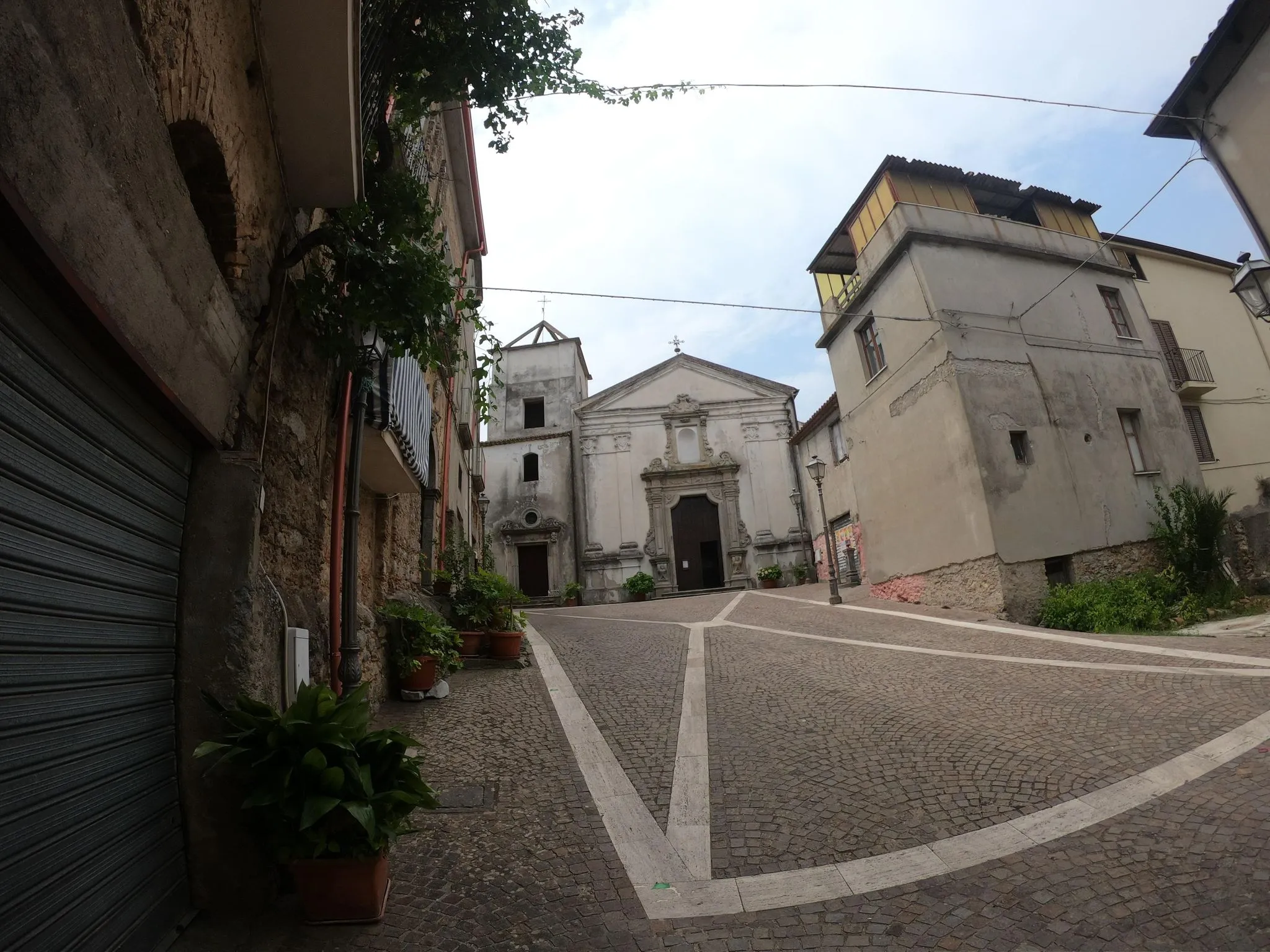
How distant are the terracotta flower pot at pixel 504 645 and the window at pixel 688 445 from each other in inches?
734

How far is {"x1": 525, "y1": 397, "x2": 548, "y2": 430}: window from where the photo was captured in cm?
2811

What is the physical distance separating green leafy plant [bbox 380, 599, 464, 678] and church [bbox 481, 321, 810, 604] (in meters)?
17.3

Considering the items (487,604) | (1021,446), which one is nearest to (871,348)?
(1021,446)

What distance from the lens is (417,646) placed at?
5.86 metres

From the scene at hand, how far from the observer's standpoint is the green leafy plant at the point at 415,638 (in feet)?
18.7

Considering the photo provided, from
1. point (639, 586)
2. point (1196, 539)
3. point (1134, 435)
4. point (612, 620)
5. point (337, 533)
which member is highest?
point (1134, 435)

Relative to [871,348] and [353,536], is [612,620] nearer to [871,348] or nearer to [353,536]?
[871,348]

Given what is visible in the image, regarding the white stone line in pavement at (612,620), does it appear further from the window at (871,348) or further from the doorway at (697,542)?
the doorway at (697,542)

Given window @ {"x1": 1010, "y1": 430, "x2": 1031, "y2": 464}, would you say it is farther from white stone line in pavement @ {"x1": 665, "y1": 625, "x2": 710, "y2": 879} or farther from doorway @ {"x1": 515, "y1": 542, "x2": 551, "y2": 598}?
doorway @ {"x1": 515, "y1": 542, "x2": 551, "y2": 598}

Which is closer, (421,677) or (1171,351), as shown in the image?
(421,677)

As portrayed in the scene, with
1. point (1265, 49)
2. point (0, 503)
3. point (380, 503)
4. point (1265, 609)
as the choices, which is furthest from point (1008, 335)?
Result: point (0, 503)

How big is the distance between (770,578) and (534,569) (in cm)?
936

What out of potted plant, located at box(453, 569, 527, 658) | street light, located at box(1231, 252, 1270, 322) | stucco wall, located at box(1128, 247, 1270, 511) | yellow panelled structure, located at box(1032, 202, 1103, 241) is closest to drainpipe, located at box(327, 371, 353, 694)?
potted plant, located at box(453, 569, 527, 658)

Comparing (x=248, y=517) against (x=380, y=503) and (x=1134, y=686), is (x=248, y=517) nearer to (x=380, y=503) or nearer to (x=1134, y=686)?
(x=380, y=503)
